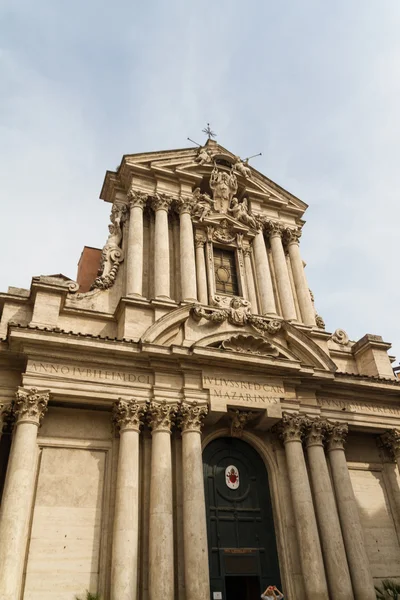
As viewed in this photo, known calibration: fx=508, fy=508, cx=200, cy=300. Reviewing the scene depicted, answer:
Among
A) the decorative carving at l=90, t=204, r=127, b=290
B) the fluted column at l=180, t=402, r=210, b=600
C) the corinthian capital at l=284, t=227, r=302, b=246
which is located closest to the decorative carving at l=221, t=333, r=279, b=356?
the fluted column at l=180, t=402, r=210, b=600

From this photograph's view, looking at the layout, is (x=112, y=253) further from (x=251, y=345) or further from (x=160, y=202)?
(x=251, y=345)

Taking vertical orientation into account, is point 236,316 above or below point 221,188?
below

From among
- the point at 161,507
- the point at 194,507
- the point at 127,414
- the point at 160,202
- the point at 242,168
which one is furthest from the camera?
the point at 242,168

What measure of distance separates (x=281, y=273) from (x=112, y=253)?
5983 millimetres

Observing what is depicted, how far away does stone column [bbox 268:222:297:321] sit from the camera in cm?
1715

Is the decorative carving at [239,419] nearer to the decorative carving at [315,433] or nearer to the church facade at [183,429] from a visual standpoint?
the church facade at [183,429]

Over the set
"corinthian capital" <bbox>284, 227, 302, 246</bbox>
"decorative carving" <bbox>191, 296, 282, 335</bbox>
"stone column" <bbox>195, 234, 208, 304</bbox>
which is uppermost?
"corinthian capital" <bbox>284, 227, 302, 246</bbox>

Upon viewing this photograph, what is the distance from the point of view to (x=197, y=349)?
13422 mm

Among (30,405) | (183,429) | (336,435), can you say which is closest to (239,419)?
(183,429)

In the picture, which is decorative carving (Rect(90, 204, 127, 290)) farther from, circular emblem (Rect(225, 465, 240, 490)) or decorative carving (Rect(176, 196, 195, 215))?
circular emblem (Rect(225, 465, 240, 490))

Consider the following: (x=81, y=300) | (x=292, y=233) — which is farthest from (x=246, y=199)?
(x=81, y=300)

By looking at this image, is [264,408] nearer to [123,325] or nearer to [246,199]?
[123,325]

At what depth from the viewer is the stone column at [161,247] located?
15375 mm

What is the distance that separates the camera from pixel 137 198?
17125mm
